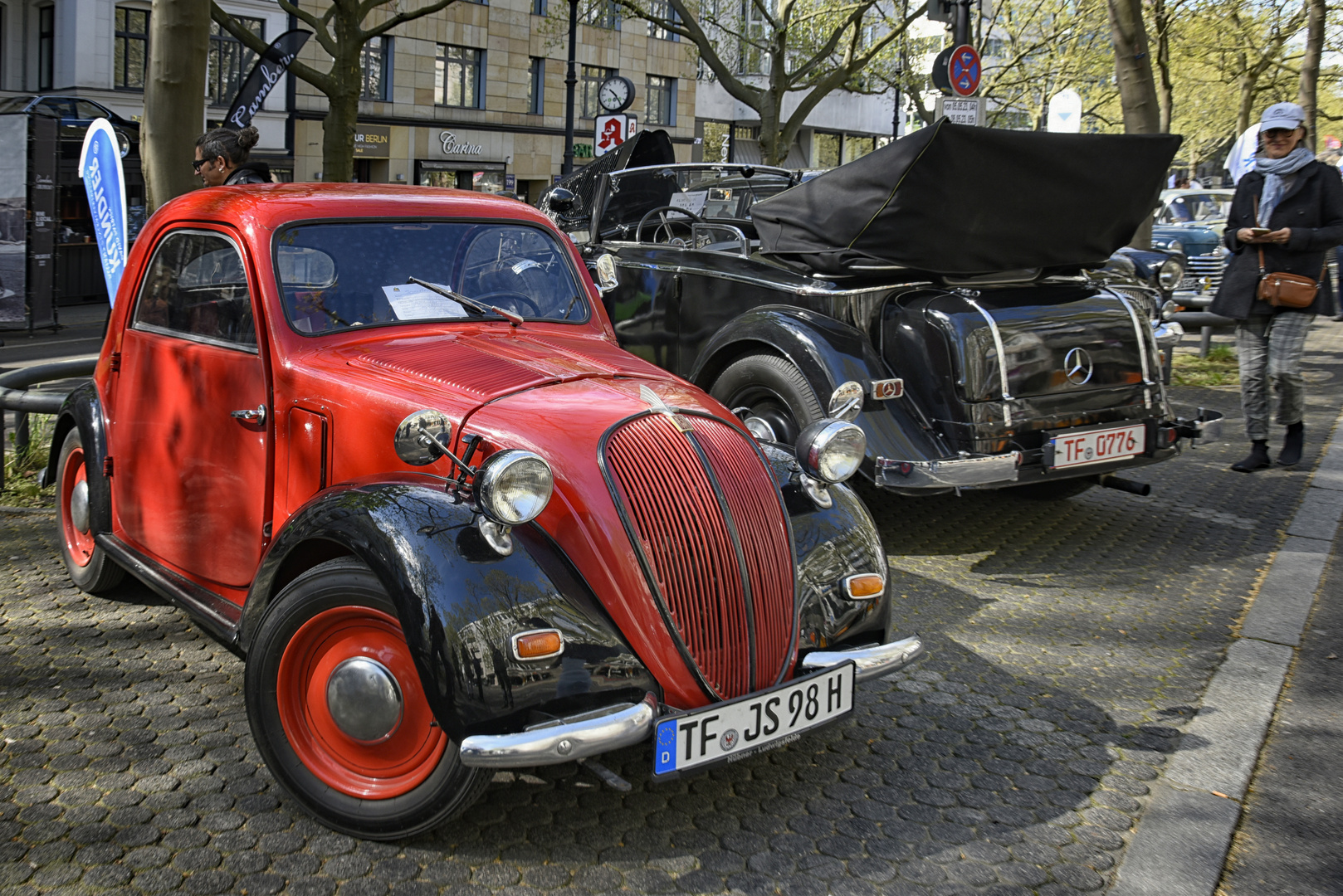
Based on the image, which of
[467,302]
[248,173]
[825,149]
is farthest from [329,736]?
[825,149]

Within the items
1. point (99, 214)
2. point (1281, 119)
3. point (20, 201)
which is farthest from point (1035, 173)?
point (20, 201)

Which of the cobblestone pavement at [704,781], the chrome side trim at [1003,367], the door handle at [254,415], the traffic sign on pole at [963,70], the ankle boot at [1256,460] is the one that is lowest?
the cobblestone pavement at [704,781]

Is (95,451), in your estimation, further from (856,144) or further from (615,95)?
(856,144)

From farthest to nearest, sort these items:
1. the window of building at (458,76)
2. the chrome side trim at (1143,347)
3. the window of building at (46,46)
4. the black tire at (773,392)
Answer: the window of building at (458,76) → the window of building at (46,46) → the chrome side trim at (1143,347) → the black tire at (773,392)

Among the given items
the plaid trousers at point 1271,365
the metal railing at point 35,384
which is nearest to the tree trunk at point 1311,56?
the plaid trousers at point 1271,365

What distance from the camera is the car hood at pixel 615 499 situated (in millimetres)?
3135

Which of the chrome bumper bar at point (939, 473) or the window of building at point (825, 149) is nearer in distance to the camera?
the chrome bumper bar at point (939, 473)

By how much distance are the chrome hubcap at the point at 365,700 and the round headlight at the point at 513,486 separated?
53cm

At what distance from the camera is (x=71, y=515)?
17.2 feet

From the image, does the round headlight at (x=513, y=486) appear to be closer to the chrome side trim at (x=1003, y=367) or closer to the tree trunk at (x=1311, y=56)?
the chrome side trim at (x=1003, y=367)

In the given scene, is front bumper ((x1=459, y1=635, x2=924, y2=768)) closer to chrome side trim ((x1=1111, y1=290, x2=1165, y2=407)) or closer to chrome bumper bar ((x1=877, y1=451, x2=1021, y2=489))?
chrome bumper bar ((x1=877, y1=451, x2=1021, y2=489))

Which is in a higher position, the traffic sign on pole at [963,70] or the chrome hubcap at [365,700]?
the traffic sign on pole at [963,70]

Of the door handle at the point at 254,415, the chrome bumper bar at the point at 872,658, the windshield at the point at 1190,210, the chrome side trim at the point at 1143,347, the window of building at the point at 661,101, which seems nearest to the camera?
the chrome bumper bar at the point at 872,658

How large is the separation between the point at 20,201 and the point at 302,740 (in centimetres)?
1341
